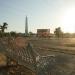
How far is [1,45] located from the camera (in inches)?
936

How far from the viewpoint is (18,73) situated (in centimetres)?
2373

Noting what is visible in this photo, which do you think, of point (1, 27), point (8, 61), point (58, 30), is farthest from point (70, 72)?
point (58, 30)

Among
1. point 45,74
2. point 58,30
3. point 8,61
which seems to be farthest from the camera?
point 58,30

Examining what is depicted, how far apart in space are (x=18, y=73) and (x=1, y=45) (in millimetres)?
4270

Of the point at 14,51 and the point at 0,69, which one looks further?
the point at 0,69

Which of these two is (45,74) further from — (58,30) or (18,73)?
(58,30)

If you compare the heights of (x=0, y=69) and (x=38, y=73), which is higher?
(x=38, y=73)

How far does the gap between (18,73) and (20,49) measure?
632cm

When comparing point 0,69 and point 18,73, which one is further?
point 0,69

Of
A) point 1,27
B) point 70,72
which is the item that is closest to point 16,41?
point 70,72

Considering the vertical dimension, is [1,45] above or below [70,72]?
above

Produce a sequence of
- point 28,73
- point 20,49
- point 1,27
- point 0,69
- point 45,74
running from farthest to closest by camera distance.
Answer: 1. point 1,27
2. point 0,69
3. point 28,73
4. point 20,49
5. point 45,74

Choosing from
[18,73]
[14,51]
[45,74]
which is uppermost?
[14,51]

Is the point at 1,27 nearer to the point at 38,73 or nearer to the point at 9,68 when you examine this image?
the point at 9,68
